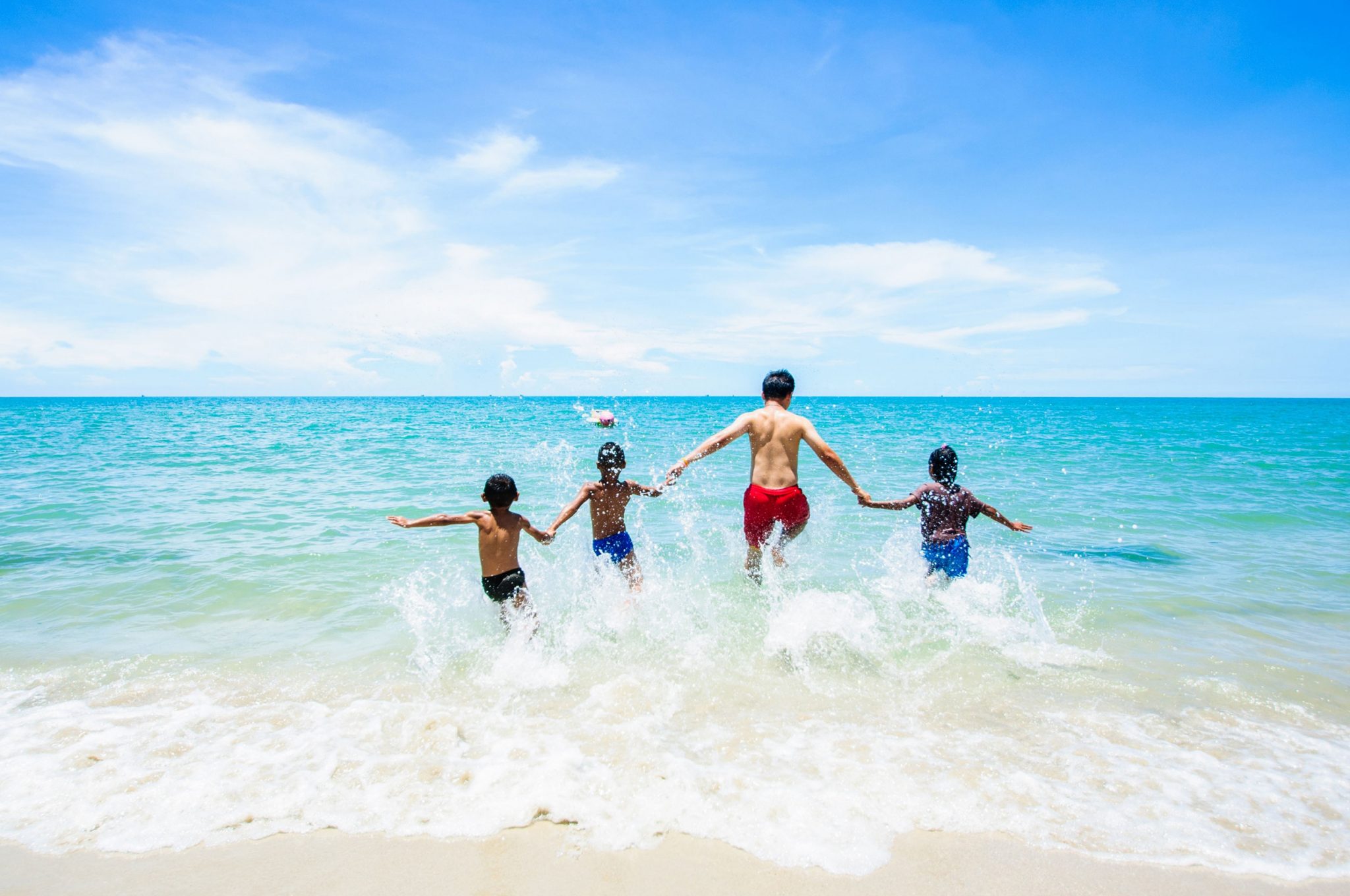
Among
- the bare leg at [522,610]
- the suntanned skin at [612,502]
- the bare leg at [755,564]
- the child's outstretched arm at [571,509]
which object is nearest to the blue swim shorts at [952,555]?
the bare leg at [755,564]

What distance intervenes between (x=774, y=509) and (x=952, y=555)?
1705 millimetres

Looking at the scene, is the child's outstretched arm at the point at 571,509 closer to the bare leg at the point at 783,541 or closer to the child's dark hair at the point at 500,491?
A: the child's dark hair at the point at 500,491

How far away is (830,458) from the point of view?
6133mm

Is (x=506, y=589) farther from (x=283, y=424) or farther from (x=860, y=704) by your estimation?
(x=283, y=424)

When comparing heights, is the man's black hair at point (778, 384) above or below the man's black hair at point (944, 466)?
above

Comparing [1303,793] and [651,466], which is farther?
[651,466]

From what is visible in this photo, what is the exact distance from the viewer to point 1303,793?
3.28 metres

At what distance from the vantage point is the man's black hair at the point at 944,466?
19.8 feet

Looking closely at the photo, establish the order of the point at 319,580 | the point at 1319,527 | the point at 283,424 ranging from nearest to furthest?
the point at 319,580
the point at 1319,527
the point at 283,424

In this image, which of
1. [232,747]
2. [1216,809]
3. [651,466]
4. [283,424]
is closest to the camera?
[1216,809]

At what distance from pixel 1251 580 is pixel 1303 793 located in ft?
16.3

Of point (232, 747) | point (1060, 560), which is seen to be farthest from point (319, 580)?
A: point (1060, 560)

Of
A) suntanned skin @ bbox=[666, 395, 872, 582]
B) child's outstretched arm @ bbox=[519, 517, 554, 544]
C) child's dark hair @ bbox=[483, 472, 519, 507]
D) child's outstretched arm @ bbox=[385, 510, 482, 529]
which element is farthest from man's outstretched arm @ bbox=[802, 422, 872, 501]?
child's outstretched arm @ bbox=[385, 510, 482, 529]

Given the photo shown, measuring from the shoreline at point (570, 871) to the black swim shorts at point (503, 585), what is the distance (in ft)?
8.34
